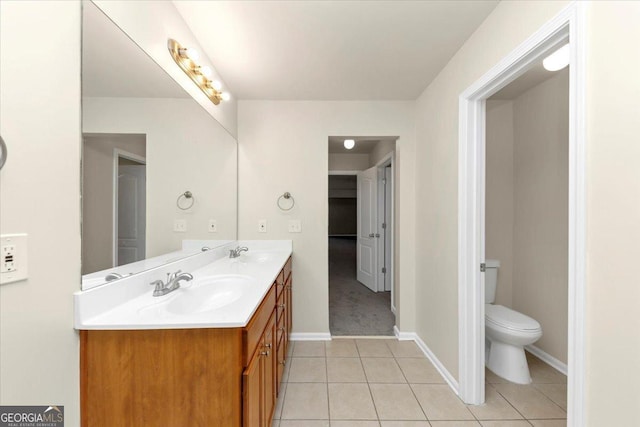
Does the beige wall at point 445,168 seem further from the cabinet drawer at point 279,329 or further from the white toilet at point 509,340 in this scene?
the cabinet drawer at point 279,329

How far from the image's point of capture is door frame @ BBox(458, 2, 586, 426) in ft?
3.21

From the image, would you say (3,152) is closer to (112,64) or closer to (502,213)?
(112,64)

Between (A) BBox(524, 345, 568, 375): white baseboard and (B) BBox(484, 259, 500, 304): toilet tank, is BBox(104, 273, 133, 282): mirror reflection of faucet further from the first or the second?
(A) BBox(524, 345, 568, 375): white baseboard

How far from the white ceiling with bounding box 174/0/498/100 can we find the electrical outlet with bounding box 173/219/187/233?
120 centimetres

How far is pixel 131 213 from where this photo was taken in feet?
4.10

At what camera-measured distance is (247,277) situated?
154 cm

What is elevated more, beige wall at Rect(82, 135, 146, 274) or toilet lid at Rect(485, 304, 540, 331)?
beige wall at Rect(82, 135, 146, 274)

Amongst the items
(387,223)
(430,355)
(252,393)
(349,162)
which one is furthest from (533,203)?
(349,162)

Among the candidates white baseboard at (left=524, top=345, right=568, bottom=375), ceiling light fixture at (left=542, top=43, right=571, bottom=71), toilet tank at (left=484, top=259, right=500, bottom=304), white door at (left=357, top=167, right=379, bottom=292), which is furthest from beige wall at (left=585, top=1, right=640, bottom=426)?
white door at (left=357, top=167, right=379, bottom=292)

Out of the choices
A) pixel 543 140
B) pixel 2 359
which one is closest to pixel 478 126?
pixel 543 140

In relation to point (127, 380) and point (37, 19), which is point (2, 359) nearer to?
point (127, 380)

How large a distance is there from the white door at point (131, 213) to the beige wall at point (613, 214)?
1.91 metres

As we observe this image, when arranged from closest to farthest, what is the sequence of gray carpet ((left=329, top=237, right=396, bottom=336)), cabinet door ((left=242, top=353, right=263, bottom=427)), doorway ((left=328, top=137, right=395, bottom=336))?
cabinet door ((left=242, top=353, right=263, bottom=427)) < gray carpet ((left=329, top=237, right=396, bottom=336)) < doorway ((left=328, top=137, right=395, bottom=336))

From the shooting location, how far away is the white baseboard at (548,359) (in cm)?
212
